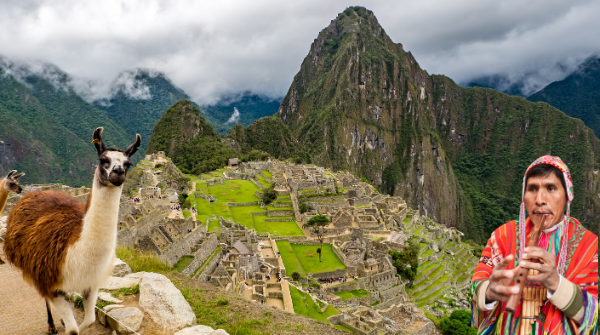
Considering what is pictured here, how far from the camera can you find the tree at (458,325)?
58.8 feet

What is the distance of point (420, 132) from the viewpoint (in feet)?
411

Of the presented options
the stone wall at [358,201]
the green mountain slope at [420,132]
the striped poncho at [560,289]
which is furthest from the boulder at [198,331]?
the green mountain slope at [420,132]

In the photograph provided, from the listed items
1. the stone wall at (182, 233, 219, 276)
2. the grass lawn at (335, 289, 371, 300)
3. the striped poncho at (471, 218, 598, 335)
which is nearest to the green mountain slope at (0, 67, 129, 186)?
the stone wall at (182, 233, 219, 276)

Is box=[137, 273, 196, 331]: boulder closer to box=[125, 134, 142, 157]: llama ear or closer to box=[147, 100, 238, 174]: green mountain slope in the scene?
box=[125, 134, 142, 157]: llama ear

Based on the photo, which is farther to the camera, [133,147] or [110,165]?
[133,147]

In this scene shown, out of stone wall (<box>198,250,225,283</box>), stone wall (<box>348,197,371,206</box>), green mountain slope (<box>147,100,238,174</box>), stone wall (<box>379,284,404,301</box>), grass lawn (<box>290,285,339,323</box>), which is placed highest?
green mountain slope (<box>147,100,238,174</box>)

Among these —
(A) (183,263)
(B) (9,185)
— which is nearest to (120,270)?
(B) (9,185)

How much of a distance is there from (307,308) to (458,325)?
363 inches

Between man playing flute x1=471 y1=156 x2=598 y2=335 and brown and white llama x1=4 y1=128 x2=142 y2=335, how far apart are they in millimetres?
2859

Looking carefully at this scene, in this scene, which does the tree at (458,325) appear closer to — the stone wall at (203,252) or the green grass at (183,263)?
the stone wall at (203,252)

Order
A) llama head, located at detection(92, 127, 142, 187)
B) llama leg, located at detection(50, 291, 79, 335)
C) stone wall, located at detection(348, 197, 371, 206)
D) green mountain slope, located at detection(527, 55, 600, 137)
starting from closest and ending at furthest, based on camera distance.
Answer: llama head, located at detection(92, 127, 142, 187)
llama leg, located at detection(50, 291, 79, 335)
stone wall, located at detection(348, 197, 371, 206)
green mountain slope, located at detection(527, 55, 600, 137)

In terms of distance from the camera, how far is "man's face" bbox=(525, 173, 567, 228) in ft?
7.18

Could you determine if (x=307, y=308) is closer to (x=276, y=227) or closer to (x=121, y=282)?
(x=121, y=282)

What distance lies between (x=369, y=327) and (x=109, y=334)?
40.0ft
